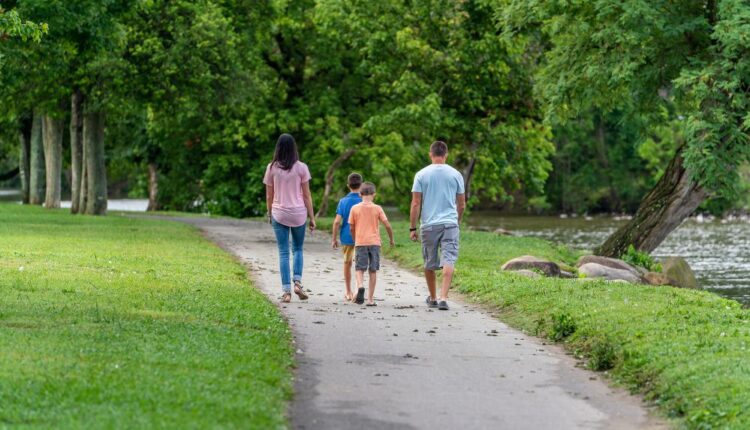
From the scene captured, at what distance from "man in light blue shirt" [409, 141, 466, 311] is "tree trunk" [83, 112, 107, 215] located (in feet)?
80.4

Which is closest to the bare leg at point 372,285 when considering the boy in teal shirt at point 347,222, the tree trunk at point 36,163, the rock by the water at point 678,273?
the boy in teal shirt at point 347,222

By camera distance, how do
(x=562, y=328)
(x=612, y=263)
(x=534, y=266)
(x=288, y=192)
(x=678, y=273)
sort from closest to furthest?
(x=562, y=328) < (x=288, y=192) < (x=534, y=266) < (x=612, y=263) < (x=678, y=273)

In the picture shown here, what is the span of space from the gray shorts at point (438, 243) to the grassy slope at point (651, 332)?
1034mm

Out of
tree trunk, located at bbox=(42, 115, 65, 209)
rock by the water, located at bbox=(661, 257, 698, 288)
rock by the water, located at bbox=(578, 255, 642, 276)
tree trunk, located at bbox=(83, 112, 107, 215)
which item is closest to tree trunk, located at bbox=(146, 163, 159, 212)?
tree trunk, located at bbox=(42, 115, 65, 209)

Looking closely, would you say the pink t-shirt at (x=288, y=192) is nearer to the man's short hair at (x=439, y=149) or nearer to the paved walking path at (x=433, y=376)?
the paved walking path at (x=433, y=376)

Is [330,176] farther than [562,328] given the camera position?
Yes

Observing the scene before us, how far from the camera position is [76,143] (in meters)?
41.3

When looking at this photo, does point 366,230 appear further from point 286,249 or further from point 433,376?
point 433,376

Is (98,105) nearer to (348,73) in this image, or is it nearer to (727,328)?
(348,73)

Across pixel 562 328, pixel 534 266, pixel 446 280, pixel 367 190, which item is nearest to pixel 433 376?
pixel 562 328

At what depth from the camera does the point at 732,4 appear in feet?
78.0

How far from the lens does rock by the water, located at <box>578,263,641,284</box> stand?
2306 cm

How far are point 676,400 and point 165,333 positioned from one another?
480 cm

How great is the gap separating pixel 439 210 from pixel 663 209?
14.4 meters
